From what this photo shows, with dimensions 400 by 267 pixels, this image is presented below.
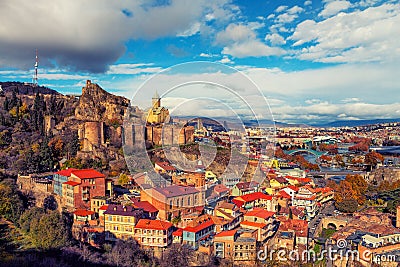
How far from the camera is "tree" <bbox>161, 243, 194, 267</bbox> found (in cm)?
939

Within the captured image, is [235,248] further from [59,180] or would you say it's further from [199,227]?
[59,180]

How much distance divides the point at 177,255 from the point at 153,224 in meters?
1.42

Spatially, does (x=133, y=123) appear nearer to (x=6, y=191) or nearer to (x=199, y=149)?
(x=199, y=149)

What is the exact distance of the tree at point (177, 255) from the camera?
9.39 m

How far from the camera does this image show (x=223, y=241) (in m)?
9.98

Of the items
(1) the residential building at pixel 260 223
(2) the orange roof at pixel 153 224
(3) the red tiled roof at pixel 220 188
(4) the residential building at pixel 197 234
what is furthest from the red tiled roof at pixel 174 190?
(1) the residential building at pixel 260 223

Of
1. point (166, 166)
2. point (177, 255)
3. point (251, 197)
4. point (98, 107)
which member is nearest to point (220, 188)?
point (251, 197)

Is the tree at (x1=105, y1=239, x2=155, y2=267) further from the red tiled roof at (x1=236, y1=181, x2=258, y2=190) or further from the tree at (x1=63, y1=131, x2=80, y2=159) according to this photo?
the tree at (x1=63, y1=131, x2=80, y2=159)

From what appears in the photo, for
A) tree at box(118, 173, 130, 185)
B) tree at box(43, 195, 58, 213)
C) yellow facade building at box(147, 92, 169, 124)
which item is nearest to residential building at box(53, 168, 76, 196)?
tree at box(43, 195, 58, 213)

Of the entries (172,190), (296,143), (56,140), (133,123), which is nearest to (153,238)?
(172,190)

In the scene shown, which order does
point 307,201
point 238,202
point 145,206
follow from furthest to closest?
point 307,201, point 238,202, point 145,206

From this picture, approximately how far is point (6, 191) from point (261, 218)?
9.69 meters

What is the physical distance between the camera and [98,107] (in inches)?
955

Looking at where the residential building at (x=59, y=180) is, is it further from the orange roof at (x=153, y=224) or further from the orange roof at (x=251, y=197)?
the orange roof at (x=251, y=197)
